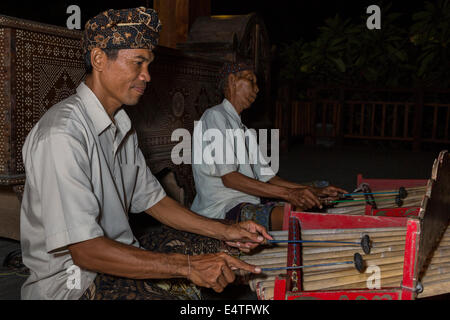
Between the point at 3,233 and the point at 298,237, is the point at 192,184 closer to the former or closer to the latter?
the point at 3,233

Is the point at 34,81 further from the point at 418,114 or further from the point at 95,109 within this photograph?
the point at 418,114

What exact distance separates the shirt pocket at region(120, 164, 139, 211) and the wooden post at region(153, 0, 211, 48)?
354 cm

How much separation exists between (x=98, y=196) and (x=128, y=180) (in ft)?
1.04

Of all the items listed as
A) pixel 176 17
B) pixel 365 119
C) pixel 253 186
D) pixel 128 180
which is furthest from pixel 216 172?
pixel 365 119

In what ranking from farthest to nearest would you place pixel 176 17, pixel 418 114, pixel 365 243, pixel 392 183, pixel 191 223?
pixel 418 114, pixel 176 17, pixel 392 183, pixel 191 223, pixel 365 243

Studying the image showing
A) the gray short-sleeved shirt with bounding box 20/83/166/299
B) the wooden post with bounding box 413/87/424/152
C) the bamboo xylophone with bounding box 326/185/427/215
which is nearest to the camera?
the gray short-sleeved shirt with bounding box 20/83/166/299

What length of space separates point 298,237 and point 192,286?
1.63ft

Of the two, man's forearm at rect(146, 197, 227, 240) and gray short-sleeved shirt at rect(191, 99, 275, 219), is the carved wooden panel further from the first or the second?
man's forearm at rect(146, 197, 227, 240)

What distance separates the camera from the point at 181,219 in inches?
78.2

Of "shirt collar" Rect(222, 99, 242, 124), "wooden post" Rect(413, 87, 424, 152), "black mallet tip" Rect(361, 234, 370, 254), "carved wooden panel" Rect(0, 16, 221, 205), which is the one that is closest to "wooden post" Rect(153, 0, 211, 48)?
"carved wooden panel" Rect(0, 16, 221, 205)

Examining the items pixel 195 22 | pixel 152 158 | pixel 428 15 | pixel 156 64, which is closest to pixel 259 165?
pixel 152 158

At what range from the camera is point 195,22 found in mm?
5090

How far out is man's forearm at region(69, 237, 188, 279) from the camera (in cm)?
139

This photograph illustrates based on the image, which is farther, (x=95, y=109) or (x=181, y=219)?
(x=181, y=219)
